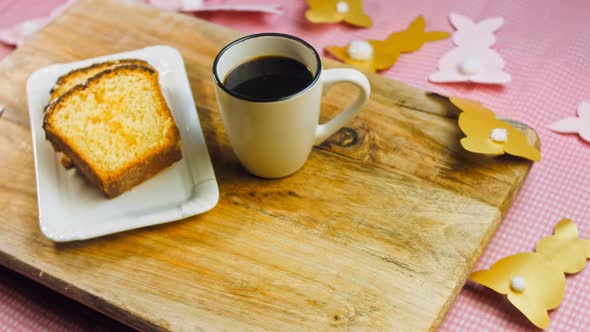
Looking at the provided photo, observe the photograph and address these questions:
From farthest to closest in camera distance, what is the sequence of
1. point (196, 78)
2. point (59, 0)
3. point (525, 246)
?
point (59, 0), point (196, 78), point (525, 246)

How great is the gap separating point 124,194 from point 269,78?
318 millimetres

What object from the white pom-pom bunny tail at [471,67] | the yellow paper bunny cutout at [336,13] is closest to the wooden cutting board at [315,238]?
the white pom-pom bunny tail at [471,67]

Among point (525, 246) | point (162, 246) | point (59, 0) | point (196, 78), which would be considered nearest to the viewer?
point (162, 246)

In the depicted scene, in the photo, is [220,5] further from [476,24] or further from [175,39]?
[476,24]

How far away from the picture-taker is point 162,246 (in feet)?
3.07

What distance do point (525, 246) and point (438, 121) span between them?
27 cm

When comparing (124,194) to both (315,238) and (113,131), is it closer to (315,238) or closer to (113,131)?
(113,131)

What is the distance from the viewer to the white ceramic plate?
93cm

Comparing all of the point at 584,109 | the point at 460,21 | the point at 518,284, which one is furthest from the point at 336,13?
the point at 518,284

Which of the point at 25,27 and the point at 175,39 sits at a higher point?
the point at 175,39

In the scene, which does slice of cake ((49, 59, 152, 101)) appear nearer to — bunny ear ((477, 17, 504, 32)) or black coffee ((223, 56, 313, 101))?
black coffee ((223, 56, 313, 101))

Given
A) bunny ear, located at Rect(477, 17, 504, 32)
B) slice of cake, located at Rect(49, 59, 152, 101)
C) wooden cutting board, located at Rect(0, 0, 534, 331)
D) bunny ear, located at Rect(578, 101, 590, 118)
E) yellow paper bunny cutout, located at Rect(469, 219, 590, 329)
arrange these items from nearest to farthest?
1. wooden cutting board, located at Rect(0, 0, 534, 331)
2. yellow paper bunny cutout, located at Rect(469, 219, 590, 329)
3. slice of cake, located at Rect(49, 59, 152, 101)
4. bunny ear, located at Rect(578, 101, 590, 118)
5. bunny ear, located at Rect(477, 17, 504, 32)

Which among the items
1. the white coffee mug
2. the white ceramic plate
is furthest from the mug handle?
the white ceramic plate

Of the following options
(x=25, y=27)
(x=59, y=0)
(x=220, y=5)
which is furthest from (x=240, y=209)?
(x=59, y=0)
